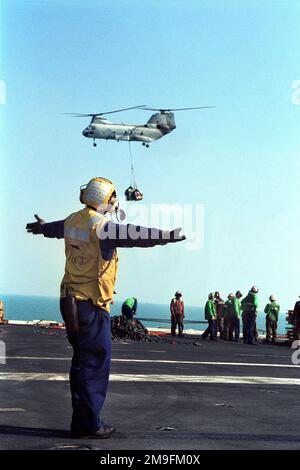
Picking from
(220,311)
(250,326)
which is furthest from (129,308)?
(220,311)

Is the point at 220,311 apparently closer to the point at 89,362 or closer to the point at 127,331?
the point at 127,331

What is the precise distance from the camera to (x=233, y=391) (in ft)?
27.0

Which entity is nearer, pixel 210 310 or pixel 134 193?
pixel 210 310

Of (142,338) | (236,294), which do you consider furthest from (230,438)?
(236,294)

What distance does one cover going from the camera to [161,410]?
6629 millimetres

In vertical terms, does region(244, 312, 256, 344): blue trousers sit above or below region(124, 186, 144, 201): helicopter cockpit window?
below

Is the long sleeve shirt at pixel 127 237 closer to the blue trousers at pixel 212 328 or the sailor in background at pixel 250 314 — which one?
the sailor in background at pixel 250 314

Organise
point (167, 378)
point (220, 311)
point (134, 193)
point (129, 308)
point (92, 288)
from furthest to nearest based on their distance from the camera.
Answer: point (134, 193) → point (220, 311) → point (129, 308) → point (167, 378) → point (92, 288)

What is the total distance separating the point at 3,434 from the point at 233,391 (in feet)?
12.1

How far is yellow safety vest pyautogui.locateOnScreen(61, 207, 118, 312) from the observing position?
216 inches

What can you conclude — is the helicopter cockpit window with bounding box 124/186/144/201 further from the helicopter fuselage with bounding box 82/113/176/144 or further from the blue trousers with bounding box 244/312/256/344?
the blue trousers with bounding box 244/312/256/344

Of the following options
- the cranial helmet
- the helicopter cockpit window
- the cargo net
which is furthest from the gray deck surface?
the helicopter cockpit window

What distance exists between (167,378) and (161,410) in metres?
2.71
